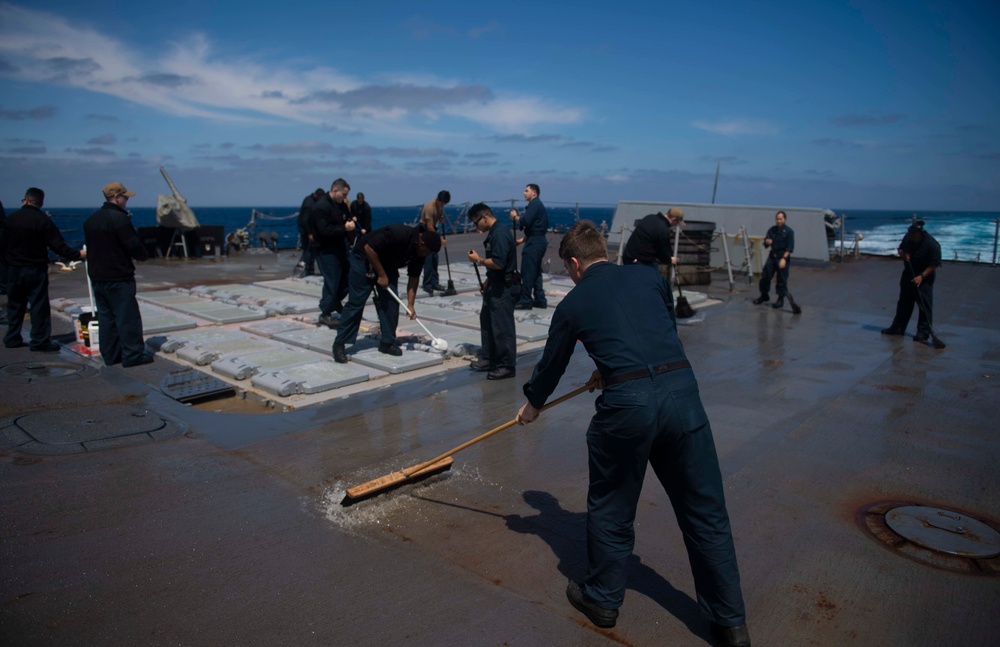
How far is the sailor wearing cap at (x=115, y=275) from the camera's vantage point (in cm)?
727

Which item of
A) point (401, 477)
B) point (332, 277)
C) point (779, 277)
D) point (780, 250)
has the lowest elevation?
point (401, 477)

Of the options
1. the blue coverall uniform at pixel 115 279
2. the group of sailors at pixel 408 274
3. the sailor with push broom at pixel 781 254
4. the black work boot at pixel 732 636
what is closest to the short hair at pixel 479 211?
the group of sailors at pixel 408 274

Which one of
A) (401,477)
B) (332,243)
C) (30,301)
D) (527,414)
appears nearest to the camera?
(527,414)

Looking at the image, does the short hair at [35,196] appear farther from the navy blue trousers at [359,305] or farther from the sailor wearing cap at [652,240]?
the sailor wearing cap at [652,240]

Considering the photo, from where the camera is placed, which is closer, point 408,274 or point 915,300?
point 408,274

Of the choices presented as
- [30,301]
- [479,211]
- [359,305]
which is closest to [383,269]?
[359,305]

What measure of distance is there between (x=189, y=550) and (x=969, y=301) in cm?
1520

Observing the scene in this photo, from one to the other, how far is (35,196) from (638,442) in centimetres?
819

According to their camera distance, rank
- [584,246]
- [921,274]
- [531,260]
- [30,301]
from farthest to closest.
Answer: [531,260], [921,274], [30,301], [584,246]

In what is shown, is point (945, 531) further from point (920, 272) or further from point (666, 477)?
point (920, 272)

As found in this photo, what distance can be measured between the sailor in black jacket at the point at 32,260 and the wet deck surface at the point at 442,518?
31.7 inches

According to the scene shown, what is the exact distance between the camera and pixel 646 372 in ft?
9.69

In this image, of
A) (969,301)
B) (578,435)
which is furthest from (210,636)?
(969,301)

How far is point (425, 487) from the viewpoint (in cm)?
464
